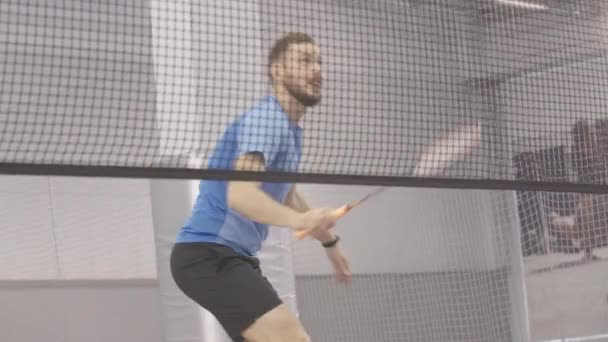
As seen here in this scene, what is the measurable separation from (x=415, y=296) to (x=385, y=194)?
2.33 ft

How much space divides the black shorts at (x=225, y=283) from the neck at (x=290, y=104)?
381mm

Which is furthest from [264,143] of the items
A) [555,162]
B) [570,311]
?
[570,311]

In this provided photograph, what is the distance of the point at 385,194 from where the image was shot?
7.60m

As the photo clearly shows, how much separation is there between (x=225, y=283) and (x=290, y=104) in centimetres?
49

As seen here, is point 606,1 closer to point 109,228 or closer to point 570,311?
point 109,228

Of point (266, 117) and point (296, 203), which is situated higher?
point (266, 117)

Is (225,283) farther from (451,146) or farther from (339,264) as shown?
(451,146)

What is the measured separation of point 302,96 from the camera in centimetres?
303

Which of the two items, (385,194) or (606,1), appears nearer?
(606,1)

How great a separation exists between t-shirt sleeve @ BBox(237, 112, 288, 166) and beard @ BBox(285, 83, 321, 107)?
12cm

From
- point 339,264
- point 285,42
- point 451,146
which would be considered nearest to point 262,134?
point 285,42

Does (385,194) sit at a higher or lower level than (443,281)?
higher

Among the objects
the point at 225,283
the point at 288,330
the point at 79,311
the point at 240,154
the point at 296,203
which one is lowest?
the point at 79,311

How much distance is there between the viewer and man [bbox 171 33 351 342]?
281cm
